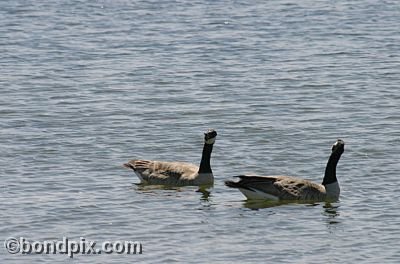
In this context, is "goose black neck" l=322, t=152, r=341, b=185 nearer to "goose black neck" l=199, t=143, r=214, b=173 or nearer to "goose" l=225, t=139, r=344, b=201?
"goose" l=225, t=139, r=344, b=201

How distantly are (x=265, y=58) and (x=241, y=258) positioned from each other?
61.3ft

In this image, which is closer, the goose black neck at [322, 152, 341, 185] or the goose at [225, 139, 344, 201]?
the goose at [225, 139, 344, 201]

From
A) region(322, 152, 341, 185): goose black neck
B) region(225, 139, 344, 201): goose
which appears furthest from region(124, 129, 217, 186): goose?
region(322, 152, 341, 185): goose black neck

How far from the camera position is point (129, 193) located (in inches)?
842

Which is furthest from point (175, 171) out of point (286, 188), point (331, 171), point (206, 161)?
point (331, 171)

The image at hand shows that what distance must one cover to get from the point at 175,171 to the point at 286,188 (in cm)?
237

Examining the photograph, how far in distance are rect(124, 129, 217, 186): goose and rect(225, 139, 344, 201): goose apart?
128cm

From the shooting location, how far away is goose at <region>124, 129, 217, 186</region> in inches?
866

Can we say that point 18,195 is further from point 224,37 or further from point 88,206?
point 224,37

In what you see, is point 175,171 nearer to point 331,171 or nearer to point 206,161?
point 206,161

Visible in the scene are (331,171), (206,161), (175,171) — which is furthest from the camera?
(175,171)

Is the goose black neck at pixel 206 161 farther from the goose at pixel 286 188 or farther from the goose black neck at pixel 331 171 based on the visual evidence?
the goose black neck at pixel 331 171

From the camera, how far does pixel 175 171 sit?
73.6 feet

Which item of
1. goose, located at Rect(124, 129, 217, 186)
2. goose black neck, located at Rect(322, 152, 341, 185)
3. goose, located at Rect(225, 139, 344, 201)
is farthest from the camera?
goose, located at Rect(124, 129, 217, 186)
